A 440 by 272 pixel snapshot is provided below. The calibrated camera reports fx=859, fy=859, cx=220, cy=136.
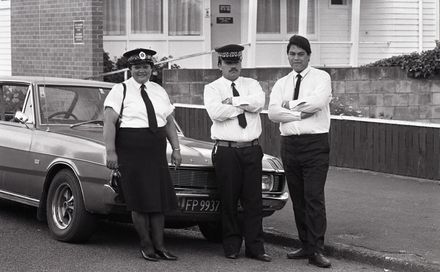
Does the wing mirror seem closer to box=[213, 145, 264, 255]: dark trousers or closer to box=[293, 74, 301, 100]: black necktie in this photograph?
box=[213, 145, 264, 255]: dark trousers

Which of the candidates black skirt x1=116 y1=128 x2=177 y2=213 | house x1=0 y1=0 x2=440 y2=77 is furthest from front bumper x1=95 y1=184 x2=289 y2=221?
house x1=0 y1=0 x2=440 y2=77

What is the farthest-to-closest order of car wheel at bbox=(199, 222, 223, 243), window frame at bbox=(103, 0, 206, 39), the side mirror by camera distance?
window frame at bbox=(103, 0, 206, 39)
the side mirror
car wheel at bbox=(199, 222, 223, 243)

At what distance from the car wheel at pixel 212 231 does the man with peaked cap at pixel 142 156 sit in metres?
1.00

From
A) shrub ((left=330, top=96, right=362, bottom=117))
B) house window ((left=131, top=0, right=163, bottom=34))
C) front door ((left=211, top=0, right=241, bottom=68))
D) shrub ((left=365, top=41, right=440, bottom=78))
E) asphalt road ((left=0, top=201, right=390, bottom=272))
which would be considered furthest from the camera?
front door ((left=211, top=0, right=241, bottom=68))

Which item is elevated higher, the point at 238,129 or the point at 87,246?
the point at 238,129

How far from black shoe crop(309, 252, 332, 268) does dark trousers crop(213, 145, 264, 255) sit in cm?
47

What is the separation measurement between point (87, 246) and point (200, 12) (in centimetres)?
1180

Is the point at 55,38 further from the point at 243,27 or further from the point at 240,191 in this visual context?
the point at 240,191

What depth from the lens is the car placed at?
746 cm

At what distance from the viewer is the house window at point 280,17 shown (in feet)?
64.3

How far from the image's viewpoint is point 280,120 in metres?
7.41

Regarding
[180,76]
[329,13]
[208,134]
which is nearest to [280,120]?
[208,134]

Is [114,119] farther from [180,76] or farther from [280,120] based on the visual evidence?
[180,76]

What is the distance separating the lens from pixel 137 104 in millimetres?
7289
